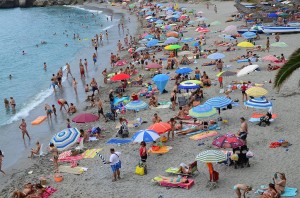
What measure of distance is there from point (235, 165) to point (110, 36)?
4202 cm

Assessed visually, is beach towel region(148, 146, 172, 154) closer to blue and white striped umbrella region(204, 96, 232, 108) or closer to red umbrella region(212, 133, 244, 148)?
blue and white striped umbrella region(204, 96, 232, 108)

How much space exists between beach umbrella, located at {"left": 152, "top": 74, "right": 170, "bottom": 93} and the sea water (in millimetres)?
8667

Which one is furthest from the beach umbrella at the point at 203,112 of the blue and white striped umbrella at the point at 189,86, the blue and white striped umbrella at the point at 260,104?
the blue and white striped umbrella at the point at 189,86

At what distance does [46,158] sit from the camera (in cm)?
1773

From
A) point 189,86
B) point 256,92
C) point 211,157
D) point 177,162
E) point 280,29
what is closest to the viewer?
point 211,157

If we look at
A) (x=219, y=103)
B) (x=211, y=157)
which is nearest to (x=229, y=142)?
(x=211, y=157)

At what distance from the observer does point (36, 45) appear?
179 ft

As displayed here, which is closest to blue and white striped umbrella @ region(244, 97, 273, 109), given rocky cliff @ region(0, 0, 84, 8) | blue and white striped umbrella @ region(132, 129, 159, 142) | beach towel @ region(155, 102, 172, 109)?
blue and white striped umbrella @ region(132, 129, 159, 142)

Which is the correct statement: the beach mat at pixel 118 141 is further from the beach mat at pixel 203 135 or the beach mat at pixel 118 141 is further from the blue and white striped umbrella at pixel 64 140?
the beach mat at pixel 203 135

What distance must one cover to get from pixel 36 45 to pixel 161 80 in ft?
117

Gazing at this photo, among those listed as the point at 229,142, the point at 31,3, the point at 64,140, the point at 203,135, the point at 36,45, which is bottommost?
the point at 36,45

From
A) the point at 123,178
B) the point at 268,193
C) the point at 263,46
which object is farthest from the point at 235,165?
the point at 263,46

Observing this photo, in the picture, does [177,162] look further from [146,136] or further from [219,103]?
[219,103]

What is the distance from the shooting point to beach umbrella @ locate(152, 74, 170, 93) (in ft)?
75.9
